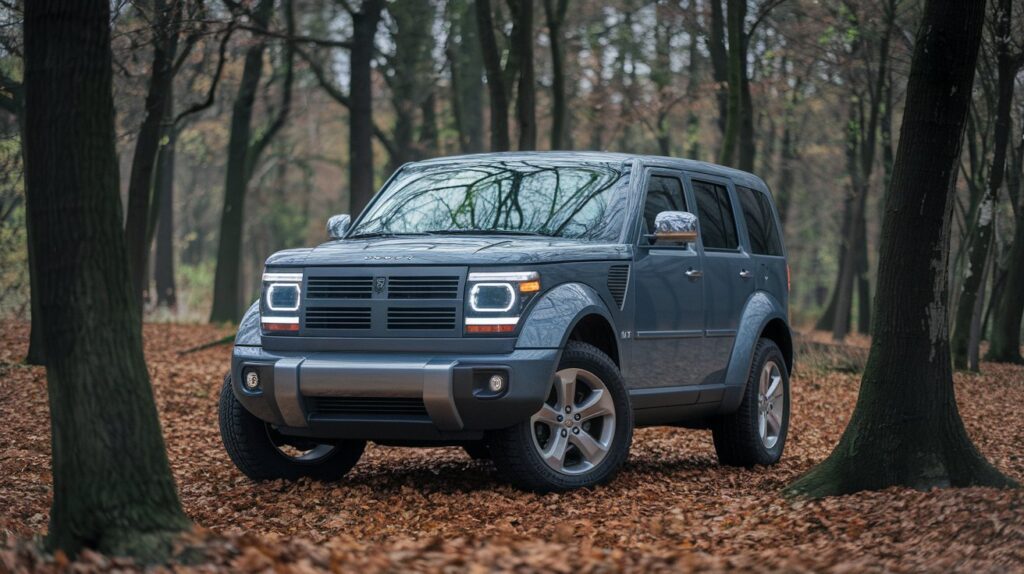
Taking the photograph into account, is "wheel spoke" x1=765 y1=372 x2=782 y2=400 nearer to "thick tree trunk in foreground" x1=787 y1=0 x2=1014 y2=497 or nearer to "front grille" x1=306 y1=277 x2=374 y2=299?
"thick tree trunk in foreground" x1=787 y1=0 x2=1014 y2=497

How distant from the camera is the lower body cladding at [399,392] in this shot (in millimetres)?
7469

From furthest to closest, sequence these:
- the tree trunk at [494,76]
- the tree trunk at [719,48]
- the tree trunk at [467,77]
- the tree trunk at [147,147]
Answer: the tree trunk at [467,77]
the tree trunk at [719,48]
the tree trunk at [494,76]
the tree trunk at [147,147]

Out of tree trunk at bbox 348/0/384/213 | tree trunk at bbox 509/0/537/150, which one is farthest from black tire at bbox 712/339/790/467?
tree trunk at bbox 348/0/384/213

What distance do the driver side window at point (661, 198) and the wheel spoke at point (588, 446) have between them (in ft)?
5.01

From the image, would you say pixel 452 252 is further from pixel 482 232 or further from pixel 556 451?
pixel 556 451

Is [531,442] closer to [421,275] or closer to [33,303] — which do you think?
[421,275]

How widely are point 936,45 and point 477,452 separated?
148 inches

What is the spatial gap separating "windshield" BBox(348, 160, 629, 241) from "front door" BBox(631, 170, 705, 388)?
29 cm

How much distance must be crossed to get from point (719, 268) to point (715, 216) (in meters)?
0.49

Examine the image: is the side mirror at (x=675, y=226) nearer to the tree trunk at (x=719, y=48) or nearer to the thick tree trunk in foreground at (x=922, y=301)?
the thick tree trunk in foreground at (x=922, y=301)

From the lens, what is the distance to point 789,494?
8.14 meters

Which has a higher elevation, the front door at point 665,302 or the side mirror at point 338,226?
the side mirror at point 338,226

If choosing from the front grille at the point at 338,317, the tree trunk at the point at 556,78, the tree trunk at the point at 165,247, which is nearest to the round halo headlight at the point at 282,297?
the front grille at the point at 338,317

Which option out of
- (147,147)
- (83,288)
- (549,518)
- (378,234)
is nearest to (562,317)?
(549,518)
